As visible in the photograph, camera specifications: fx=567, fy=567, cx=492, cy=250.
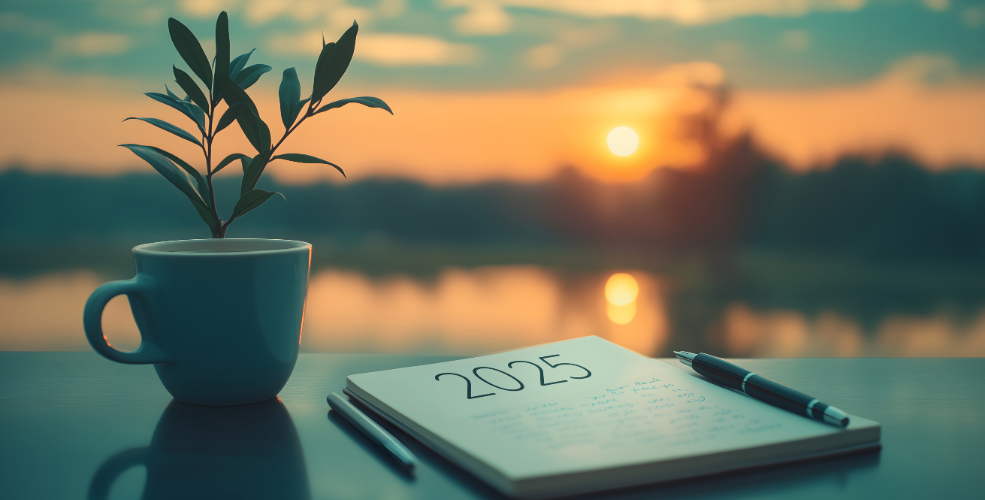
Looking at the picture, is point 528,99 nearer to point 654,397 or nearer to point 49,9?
point 49,9

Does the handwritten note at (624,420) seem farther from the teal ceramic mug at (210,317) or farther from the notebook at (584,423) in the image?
the teal ceramic mug at (210,317)

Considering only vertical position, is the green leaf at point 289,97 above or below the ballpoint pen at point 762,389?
above

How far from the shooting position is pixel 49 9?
→ 6.30 ft

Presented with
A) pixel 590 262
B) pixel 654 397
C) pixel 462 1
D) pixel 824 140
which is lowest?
pixel 590 262

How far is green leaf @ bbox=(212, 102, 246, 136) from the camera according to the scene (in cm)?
37

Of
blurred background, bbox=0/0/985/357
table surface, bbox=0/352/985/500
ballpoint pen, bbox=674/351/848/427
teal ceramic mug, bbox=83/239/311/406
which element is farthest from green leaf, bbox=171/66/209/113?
blurred background, bbox=0/0/985/357

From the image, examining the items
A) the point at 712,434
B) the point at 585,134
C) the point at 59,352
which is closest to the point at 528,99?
the point at 585,134

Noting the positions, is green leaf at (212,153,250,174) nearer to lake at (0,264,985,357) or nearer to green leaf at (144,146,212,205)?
green leaf at (144,146,212,205)

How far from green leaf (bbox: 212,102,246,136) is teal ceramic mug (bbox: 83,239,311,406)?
97 mm

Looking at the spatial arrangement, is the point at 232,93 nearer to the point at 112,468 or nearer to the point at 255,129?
the point at 255,129

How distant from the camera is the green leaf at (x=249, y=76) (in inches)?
16.6

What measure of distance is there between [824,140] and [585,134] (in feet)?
3.32

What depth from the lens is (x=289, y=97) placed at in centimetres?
42

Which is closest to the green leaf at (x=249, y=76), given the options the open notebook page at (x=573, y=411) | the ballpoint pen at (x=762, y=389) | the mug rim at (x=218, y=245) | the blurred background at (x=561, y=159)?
the mug rim at (x=218, y=245)
